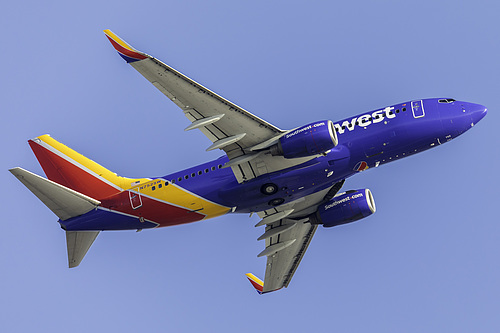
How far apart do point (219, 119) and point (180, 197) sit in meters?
7.81

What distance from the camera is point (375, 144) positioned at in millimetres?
47344

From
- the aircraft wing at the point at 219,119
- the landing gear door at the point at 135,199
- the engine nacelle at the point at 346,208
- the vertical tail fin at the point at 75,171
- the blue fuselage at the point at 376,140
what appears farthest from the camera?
the engine nacelle at the point at 346,208

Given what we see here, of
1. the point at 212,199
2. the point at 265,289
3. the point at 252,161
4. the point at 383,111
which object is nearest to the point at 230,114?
the point at 252,161

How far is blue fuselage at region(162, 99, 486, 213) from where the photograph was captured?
47.4 m

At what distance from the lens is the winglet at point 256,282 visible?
2397 inches

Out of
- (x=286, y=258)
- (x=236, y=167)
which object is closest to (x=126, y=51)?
(x=236, y=167)

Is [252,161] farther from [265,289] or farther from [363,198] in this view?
[265,289]

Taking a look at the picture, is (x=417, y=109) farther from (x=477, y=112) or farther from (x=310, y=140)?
(x=310, y=140)

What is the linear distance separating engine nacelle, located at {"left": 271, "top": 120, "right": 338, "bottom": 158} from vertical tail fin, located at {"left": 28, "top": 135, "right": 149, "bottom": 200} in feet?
39.4

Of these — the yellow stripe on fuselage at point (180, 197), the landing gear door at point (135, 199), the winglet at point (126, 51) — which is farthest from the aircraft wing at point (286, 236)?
the winglet at point (126, 51)

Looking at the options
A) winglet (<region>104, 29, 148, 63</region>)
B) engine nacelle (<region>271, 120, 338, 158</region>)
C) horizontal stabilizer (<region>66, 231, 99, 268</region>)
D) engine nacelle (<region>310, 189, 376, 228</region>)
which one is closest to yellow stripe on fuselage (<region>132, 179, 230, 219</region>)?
Result: horizontal stabilizer (<region>66, 231, 99, 268</region>)

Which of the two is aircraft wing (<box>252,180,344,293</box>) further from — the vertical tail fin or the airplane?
the vertical tail fin

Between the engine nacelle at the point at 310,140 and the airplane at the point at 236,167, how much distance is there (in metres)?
0.06

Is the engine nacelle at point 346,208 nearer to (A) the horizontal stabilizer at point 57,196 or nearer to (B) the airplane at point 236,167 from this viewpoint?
(B) the airplane at point 236,167
